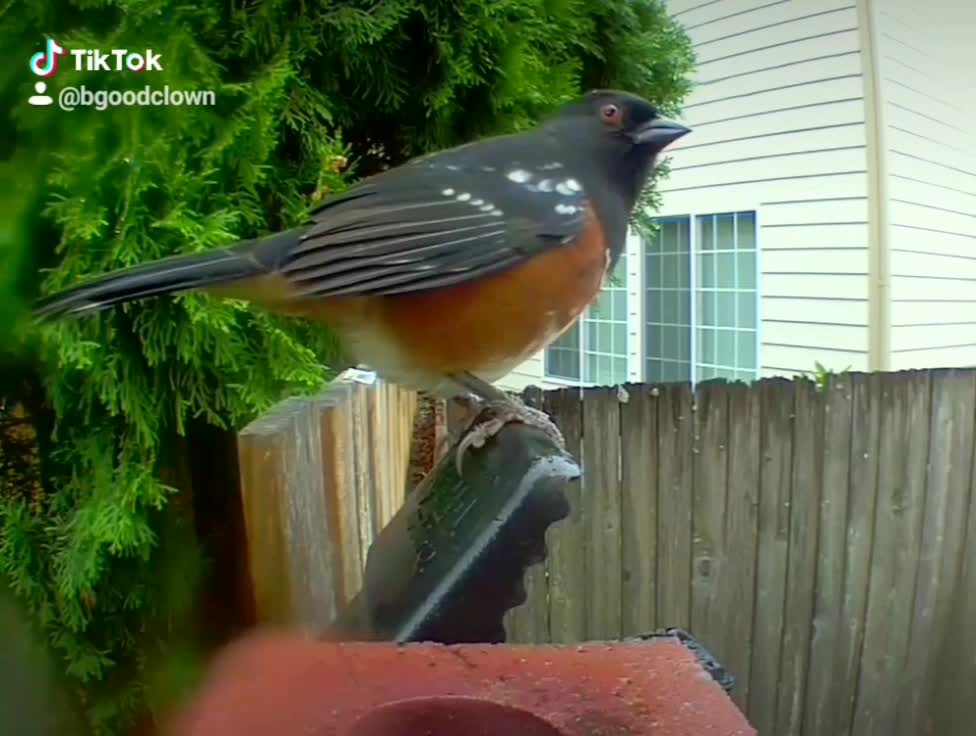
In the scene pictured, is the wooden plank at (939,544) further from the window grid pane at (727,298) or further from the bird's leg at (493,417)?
the bird's leg at (493,417)

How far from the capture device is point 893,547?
1.47m

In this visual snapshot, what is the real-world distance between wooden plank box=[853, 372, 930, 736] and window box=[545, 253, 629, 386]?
437 mm

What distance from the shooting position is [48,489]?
0.99 m

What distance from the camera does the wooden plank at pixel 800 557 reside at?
143cm

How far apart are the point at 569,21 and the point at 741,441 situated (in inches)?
25.7

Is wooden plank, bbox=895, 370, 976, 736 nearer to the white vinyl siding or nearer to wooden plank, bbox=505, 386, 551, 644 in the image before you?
the white vinyl siding

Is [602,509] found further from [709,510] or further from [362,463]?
[362,463]

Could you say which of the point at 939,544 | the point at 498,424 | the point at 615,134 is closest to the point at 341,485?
the point at 498,424

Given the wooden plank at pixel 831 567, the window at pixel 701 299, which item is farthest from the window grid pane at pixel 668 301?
the wooden plank at pixel 831 567

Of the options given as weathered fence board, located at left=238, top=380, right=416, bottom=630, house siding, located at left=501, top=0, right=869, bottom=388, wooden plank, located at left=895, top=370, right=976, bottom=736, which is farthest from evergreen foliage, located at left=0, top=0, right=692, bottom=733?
wooden plank, located at left=895, top=370, right=976, bottom=736

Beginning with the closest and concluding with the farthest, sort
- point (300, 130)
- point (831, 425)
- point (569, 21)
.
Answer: point (300, 130)
point (569, 21)
point (831, 425)

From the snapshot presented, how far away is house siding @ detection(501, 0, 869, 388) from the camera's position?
1338 mm

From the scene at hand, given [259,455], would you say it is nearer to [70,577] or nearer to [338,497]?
[338,497]

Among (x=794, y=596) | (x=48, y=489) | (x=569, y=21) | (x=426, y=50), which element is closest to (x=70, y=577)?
(x=48, y=489)
